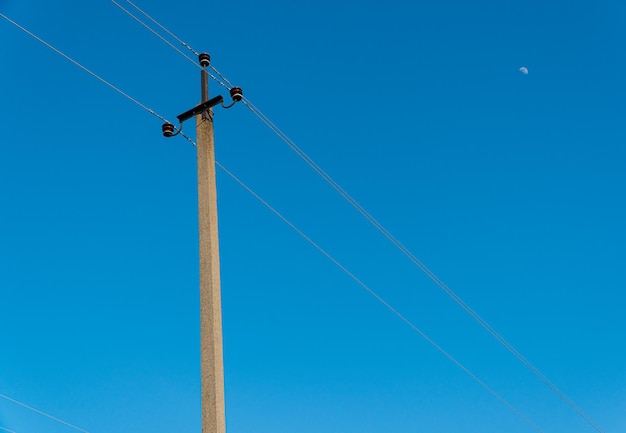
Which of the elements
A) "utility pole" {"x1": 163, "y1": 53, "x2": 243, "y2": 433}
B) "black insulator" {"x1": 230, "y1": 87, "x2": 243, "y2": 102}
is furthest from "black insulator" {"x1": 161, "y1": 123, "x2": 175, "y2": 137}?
"black insulator" {"x1": 230, "y1": 87, "x2": 243, "y2": 102}

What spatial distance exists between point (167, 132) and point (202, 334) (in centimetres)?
310

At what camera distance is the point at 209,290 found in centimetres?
815

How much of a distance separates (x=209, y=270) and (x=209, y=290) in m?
0.25

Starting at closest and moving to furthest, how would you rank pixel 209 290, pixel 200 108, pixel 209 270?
pixel 209 290 → pixel 209 270 → pixel 200 108

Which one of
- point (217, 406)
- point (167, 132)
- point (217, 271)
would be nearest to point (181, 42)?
point (167, 132)

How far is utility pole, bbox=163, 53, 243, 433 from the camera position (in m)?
7.63

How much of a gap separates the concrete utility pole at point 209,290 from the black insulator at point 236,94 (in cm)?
46

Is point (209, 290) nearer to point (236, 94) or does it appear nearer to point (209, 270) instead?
point (209, 270)

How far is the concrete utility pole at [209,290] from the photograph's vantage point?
761 centimetres

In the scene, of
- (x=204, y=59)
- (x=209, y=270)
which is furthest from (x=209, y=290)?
(x=204, y=59)

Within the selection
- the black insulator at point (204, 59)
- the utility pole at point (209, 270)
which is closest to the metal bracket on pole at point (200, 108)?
the utility pole at point (209, 270)

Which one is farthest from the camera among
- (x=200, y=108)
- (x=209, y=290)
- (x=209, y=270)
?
(x=200, y=108)

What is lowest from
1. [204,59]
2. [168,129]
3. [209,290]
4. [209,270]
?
[209,290]

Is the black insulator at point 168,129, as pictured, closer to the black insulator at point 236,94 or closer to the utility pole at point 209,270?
the utility pole at point 209,270
